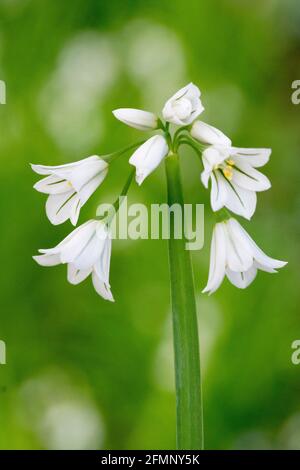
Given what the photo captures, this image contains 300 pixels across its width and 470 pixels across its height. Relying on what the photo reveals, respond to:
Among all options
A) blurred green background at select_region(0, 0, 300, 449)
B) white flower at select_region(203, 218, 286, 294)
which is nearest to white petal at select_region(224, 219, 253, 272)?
white flower at select_region(203, 218, 286, 294)

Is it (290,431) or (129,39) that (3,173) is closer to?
(129,39)

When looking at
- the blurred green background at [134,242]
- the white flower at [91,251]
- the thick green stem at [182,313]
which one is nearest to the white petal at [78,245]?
the white flower at [91,251]

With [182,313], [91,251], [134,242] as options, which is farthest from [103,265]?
[134,242]

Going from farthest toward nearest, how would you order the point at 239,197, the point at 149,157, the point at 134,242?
1. the point at 134,242
2. the point at 239,197
3. the point at 149,157

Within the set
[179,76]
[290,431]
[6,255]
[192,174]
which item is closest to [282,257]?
[192,174]

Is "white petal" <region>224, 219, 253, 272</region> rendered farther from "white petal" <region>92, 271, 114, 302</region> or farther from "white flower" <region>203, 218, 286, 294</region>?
"white petal" <region>92, 271, 114, 302</region>

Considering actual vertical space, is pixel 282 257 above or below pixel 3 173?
below

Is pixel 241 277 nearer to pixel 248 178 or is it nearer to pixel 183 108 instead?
pixel 248 178
